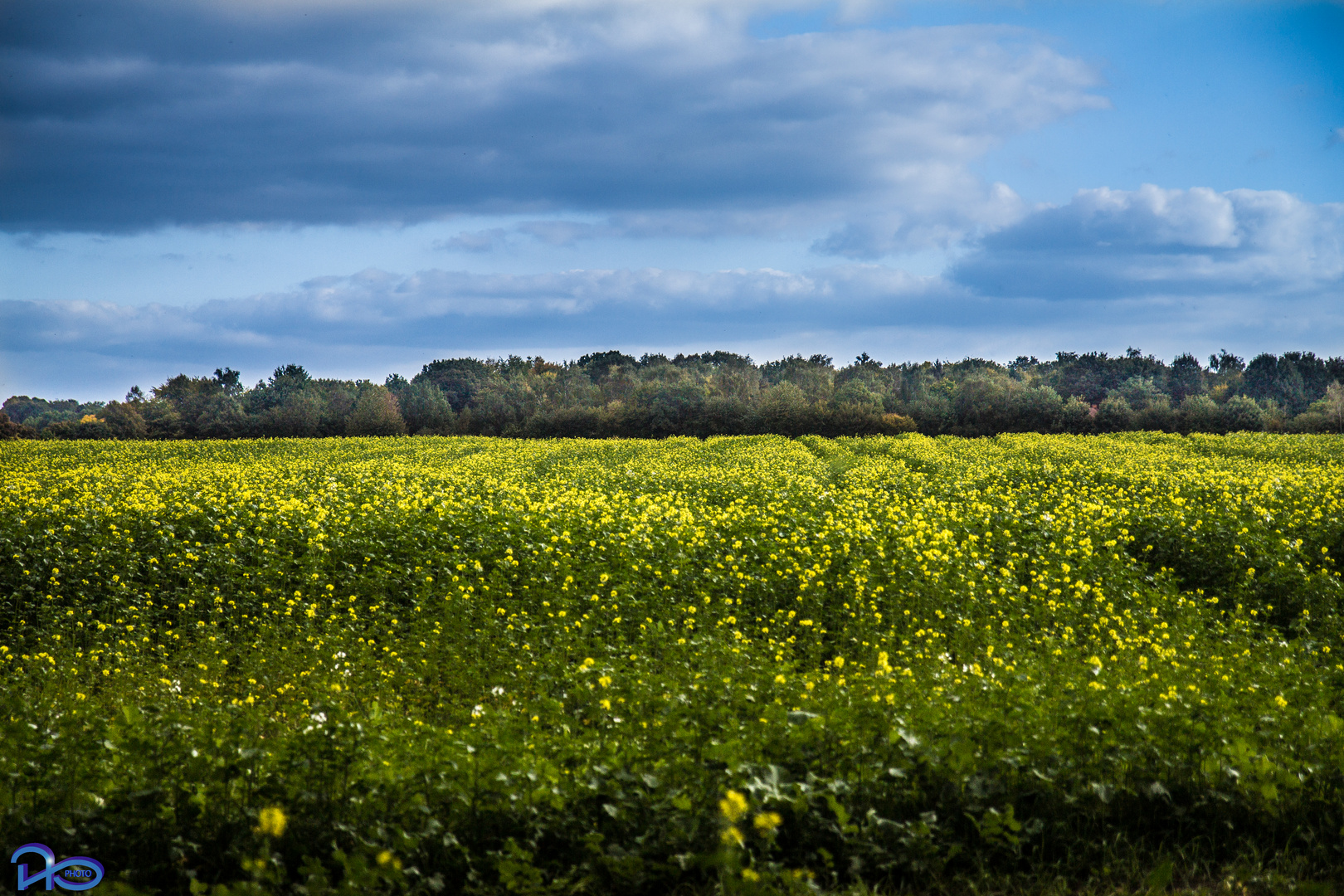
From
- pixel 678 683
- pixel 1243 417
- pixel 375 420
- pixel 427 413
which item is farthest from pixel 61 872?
pixel 427 413

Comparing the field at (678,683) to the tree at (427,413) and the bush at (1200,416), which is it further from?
the tree at (427,413)

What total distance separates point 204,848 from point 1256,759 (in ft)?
20.7

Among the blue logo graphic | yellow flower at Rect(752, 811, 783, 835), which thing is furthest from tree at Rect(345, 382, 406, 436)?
yellow flower at Rect(752, 811, 783, 835)

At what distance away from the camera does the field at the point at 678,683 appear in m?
5.02

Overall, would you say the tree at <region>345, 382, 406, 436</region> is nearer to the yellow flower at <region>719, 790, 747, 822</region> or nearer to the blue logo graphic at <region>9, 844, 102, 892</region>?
the blue logo graphic at <region>9, 844, 102, 892</region>

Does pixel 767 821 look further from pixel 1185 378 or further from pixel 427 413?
pixel 1185 378

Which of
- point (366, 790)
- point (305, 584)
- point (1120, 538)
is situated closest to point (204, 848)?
point (366, 790)

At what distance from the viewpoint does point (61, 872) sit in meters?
4.75

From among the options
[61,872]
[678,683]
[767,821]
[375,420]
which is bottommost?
[61,872]

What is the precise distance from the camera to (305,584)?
11914 mm

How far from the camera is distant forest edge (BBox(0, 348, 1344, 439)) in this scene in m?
50.3

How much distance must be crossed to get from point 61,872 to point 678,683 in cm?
400

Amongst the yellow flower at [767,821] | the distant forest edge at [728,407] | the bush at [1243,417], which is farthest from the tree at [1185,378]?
the yellow flower at [767,821]

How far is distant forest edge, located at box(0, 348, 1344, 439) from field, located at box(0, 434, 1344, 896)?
→ 31598 mm
